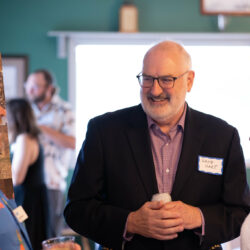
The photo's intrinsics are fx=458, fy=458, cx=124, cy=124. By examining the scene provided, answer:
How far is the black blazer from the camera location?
5.82 feet

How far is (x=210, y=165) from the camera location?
72.6 inches

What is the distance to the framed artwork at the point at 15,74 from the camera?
16.2 feet

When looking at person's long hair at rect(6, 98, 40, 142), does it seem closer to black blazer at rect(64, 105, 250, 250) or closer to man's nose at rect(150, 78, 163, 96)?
black blazer at rect(64, 105, 250, 250)

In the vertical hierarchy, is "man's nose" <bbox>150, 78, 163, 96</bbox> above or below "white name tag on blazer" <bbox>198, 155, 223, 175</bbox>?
above

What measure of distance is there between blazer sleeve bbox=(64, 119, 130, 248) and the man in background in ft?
8.08

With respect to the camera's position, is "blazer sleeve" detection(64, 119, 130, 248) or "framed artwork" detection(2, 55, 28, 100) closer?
"blazer sleeve" detection(64, 119, 130, 248)

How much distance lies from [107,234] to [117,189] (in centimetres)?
19

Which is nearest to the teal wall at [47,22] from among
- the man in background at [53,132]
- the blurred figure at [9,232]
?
the man in background at [53,132]

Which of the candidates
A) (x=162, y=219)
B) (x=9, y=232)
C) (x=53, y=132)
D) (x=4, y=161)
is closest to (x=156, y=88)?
(x=162, y=219)

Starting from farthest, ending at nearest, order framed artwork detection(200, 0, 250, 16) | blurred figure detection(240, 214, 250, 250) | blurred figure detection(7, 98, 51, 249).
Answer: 1. framed artwork detection(200, 0, 250, 16)
2. blurred figure detection(7, 98, 51, 249)
3. blurred figure detection(240, 214, 250, 250)

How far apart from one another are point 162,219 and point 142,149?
0.33 metres

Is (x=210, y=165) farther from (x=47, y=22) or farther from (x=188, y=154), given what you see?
(x=47, y=22)

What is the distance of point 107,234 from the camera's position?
176 cm

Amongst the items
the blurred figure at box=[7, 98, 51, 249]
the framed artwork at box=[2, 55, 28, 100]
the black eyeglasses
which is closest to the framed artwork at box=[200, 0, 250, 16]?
the framed artwork at box=[2, 55, 28, 100]
